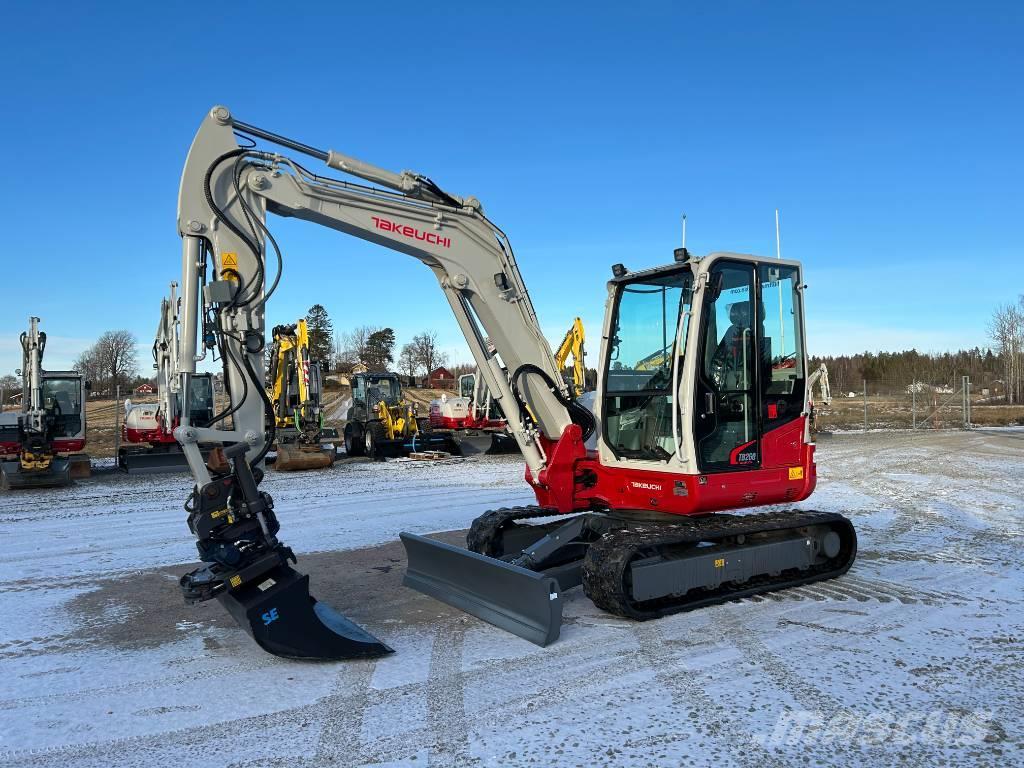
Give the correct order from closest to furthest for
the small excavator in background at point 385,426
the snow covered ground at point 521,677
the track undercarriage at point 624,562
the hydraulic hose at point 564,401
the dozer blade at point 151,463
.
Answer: the snow covered ground at point 521,677 < the track undercarriage at point 624,562 < the hydraulic hose at point 564,401 < the dozer blade at point 151,463 < the small excavator in background at point 385,426

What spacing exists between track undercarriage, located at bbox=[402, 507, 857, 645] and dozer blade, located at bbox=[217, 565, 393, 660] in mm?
1036

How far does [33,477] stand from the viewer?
14953mm

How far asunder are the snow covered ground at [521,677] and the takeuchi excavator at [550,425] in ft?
1.04

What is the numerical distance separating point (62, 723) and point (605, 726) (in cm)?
290

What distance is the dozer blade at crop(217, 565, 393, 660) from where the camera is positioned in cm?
489

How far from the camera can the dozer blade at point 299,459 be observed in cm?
1755

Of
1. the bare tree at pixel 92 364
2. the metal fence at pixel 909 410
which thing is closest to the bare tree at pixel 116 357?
the bare tree at pixel 92 364

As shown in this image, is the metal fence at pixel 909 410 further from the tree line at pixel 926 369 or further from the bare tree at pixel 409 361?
the bare tree at pixel 409 361

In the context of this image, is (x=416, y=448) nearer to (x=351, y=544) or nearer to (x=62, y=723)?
(x=351, y=544)

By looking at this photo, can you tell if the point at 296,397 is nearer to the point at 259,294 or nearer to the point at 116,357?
the point at 259,294

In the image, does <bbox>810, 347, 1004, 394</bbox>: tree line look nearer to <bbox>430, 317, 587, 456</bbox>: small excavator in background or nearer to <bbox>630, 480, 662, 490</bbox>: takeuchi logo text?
<bbox>430, 317, 587, 456</bbox>: small excavator in background

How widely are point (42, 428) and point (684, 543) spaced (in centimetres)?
1424

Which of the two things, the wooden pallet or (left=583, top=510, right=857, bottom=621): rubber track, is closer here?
(left=583, top=510, right=857, bottom=621): rubber track

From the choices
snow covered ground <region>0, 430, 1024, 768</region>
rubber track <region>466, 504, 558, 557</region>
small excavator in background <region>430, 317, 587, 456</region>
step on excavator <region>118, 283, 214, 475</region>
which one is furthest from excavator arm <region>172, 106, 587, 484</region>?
small excavator in background <region>430, 317, 587, 456</region>
